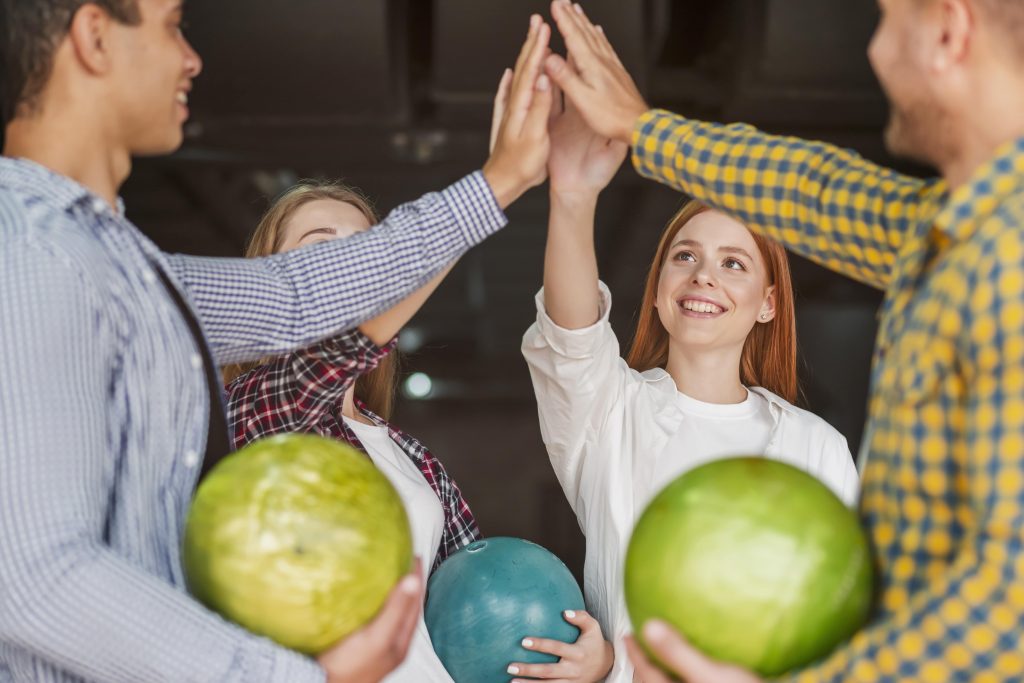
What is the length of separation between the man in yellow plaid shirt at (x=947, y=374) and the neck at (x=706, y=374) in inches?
43.2

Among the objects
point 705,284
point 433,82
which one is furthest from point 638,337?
point 433,82

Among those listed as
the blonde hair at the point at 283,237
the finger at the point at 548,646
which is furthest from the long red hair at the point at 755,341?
the finger at the point at 548,646

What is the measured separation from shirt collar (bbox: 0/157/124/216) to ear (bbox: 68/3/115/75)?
17 centimetres

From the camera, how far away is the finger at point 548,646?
2.40 metres

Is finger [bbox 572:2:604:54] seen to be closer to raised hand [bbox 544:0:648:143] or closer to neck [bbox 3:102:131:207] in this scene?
raised hand [bbox 544:0:648:143]

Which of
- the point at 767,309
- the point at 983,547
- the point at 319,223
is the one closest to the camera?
the point at 983,547

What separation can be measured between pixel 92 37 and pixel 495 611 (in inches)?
54.8

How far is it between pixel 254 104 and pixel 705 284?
11.2 ft

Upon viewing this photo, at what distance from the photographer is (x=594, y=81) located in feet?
7.45

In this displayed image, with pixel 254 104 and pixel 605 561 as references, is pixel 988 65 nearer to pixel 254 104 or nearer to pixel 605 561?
pixel 605 561

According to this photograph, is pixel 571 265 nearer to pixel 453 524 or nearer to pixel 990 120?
pixel 453 524

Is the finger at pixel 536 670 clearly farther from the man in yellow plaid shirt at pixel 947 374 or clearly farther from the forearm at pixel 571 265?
the man in yellow plaid shirt at pixel 947 374

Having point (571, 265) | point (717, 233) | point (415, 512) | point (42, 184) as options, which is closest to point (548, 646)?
point (415, 512)

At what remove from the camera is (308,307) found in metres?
2.06
